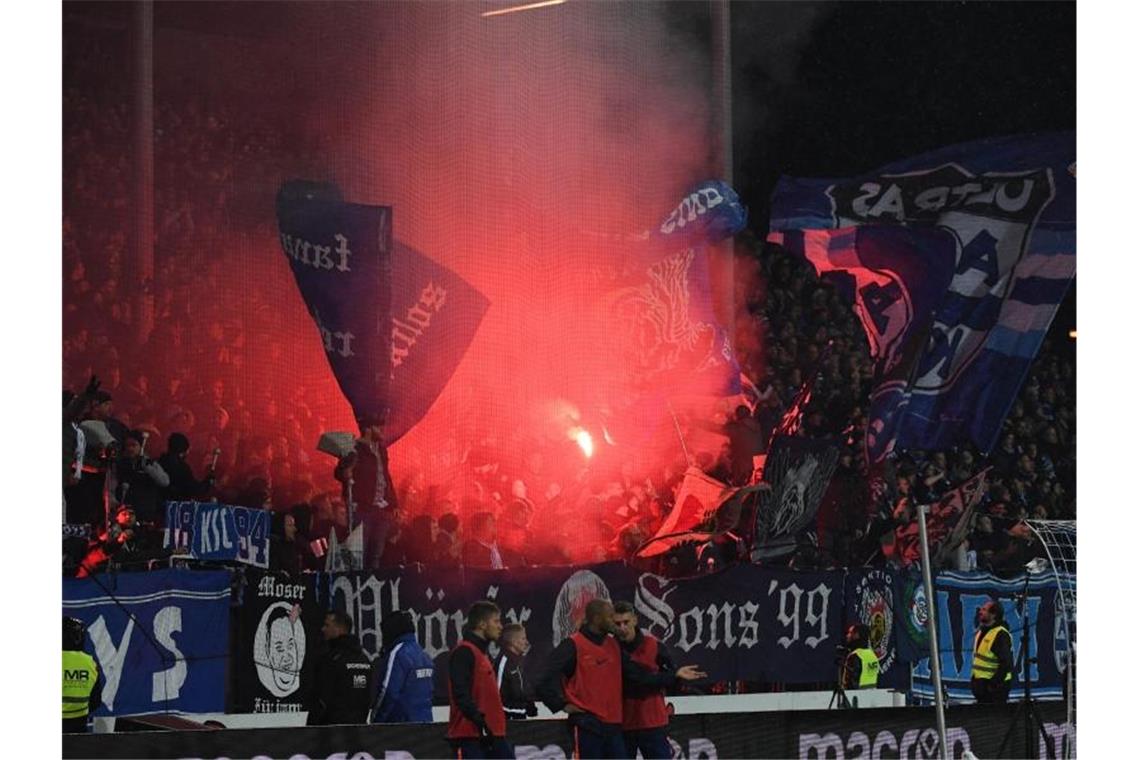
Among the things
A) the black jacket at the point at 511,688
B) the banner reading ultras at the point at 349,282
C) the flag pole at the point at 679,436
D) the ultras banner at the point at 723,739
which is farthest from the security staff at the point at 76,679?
the flag pole at the point at 679,436

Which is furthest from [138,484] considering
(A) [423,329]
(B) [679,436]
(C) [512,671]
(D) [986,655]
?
(D) [986,655]

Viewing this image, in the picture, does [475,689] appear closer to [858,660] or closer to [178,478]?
[178,478]

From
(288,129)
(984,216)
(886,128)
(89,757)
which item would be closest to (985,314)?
(984,216)

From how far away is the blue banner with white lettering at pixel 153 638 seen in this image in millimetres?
8023

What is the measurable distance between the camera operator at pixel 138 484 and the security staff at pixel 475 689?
2153 mm

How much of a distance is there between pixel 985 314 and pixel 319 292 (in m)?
4.84

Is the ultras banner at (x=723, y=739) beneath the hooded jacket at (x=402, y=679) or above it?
beneath

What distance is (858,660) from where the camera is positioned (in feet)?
31.5

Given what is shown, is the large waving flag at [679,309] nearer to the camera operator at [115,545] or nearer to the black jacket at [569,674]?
the black jacket at [569,674]

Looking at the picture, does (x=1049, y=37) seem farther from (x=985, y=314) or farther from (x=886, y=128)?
(x=985, y=314)

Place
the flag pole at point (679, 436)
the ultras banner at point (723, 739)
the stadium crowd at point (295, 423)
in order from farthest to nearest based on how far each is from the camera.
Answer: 1. the flag pole at point (679, 436)
2. the stadium crowd at point (295, 423)
3. the ultras banner at point (723, 739)

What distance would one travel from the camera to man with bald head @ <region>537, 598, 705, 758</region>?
8188 millimetres

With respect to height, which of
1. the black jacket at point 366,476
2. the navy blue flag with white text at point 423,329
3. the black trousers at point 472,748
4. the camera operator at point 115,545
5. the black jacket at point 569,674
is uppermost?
the navy blue flag with white text at point 423,329

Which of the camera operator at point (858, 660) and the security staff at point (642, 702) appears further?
the camera operator at point (858, 660)
